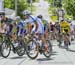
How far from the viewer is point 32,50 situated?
15.8 m

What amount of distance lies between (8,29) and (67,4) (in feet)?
197

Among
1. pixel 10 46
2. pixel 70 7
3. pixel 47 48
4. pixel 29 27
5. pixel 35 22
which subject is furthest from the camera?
pixel 70 7

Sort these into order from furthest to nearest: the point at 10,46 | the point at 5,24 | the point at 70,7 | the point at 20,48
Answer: the point at 70,7 < the point at 5,24 < the point at 20,48 < the point at 10,46

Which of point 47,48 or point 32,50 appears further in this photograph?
point 47,48

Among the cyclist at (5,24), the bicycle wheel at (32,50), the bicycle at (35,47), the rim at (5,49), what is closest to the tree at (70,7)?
the cyclist at (5,24)

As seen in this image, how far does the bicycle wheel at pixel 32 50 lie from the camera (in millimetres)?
15844

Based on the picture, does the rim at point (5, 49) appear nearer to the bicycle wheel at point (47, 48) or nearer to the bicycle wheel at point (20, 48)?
the bicycle wheel at point (20, 48)

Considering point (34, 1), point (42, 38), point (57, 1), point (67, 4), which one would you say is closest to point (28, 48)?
point (42, 38)

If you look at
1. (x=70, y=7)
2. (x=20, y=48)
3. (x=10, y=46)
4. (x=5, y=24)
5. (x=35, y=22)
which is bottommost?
(x=70, y=7)

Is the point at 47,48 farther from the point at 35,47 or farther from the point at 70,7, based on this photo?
the point at 70,7

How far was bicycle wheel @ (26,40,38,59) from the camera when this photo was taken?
52.0 ft

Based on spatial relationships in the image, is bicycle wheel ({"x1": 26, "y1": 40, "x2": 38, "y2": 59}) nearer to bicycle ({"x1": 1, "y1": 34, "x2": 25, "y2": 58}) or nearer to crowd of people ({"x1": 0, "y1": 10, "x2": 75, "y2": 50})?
crowd of people ({"x1": 0, "y1": 10, "x2": 75, "y2": 50})

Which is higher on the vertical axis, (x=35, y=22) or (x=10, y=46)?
(x=35, y=22)

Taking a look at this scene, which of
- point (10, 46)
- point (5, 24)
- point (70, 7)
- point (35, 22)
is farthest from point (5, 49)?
point (70, 7)
